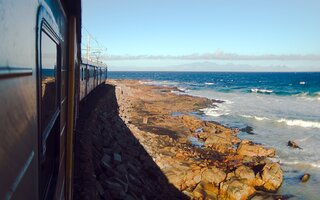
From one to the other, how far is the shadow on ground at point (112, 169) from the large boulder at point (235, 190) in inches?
56.8

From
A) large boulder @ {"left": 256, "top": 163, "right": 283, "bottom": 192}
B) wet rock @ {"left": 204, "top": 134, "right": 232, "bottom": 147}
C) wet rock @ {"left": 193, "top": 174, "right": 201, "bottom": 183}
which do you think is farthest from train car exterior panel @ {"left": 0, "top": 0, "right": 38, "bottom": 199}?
wet rock @ {"left": 204, "top": 134, "right": 232, "bottom": 147}

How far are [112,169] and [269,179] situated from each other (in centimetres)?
603

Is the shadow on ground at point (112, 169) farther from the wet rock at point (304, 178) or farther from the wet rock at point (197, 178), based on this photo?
the wet rock at point (304, 178)

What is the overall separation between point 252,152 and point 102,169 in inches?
366

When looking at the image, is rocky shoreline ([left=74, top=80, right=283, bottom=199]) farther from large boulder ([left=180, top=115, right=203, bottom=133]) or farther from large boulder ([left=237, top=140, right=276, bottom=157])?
large boulder ([left=180, top=115, right=203, bottom=133])

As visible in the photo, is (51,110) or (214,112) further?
(214,112)

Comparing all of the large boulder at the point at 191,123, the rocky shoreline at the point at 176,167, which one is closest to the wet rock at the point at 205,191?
the rocky shoreline at the point at 176,167

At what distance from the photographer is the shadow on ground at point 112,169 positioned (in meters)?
7.04

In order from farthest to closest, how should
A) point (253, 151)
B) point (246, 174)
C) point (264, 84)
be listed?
1. point (264, 84)
2. point (253, 151)
3. point (246, 174)

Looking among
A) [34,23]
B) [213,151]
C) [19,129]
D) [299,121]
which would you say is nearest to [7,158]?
[19,129]

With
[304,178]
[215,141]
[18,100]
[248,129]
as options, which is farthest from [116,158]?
[248,129]

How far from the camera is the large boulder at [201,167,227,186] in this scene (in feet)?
37.9

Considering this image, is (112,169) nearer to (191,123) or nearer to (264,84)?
(191,123)

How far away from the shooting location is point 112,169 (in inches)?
367
